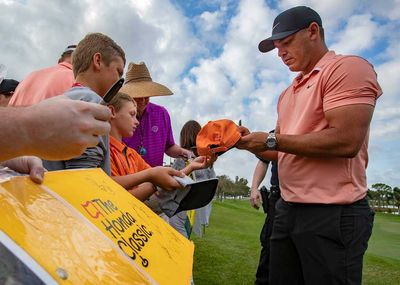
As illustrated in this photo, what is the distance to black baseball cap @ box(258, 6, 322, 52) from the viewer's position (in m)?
1.99

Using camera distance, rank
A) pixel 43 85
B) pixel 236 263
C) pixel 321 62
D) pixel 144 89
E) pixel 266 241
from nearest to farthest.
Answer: pixel 321 62 → pixel 43 85 → pixel 144 89 → pixel 266 241 → pixel 236 263

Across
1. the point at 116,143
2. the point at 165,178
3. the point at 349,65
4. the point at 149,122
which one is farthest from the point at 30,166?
the point at 149,122

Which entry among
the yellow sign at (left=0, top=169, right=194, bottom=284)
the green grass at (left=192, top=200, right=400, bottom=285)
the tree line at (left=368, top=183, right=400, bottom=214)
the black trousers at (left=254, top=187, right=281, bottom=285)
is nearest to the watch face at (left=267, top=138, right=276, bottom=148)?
the yellow sign at (left=0, top=169, right=194, bottom=284)

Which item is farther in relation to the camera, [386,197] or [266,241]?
[386,197]

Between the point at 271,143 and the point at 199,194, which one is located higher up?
the point at 271,143

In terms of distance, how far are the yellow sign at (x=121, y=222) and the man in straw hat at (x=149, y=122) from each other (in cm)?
183

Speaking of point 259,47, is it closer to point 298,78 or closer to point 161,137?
point 298,78

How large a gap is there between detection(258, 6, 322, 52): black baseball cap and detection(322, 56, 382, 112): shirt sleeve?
1.15ft

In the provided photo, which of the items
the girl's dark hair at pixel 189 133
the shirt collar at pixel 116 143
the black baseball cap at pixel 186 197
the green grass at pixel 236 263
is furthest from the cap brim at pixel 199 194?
the green grass at pixel 236 263

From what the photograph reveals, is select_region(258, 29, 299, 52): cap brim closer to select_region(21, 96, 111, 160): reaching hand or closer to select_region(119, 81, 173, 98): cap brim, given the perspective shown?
select_region(119, 81, 173, 98): cap brim

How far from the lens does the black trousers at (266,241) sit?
3613 mm

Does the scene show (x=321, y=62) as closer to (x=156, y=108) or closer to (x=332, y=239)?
(x=332, y=239)

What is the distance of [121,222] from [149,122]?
228 centimetres

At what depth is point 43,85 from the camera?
2.34 m
